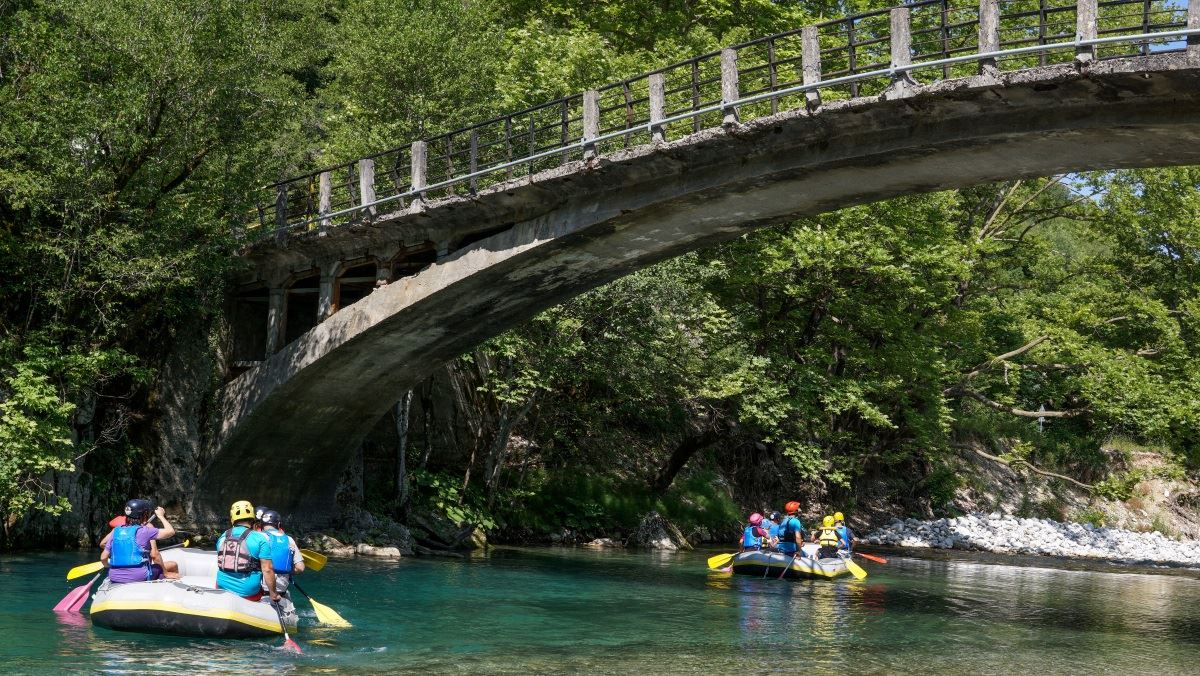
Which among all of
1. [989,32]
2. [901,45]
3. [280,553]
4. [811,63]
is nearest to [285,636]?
[280,553]

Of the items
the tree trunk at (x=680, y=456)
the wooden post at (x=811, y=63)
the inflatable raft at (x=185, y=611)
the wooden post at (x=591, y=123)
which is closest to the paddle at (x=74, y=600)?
the inflatable raft at (x=185, y=611)

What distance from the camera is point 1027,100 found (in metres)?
15.5

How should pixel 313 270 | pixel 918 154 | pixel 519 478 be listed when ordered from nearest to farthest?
pixel 918 154
pixel 313 270
pixel 519 478

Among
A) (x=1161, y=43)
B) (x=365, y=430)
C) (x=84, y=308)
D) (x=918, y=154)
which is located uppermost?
(x=1161, y=43)

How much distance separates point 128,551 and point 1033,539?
27.2 meters

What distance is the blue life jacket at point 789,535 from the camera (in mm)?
24688

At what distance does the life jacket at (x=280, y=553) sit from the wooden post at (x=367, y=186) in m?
8.54

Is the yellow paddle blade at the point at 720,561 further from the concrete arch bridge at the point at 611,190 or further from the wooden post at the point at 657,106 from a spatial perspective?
the wooden post at the point at 657,106

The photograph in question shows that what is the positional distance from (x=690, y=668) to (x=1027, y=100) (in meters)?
8.35

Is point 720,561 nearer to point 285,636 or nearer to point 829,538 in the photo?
point 829,538

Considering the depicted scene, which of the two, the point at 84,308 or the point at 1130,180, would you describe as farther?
the point at 1130,180

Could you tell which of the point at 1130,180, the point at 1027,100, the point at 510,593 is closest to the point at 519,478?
the point at 510,593

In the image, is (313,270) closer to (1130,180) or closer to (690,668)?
(690,668)

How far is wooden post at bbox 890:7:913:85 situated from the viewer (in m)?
15.7
